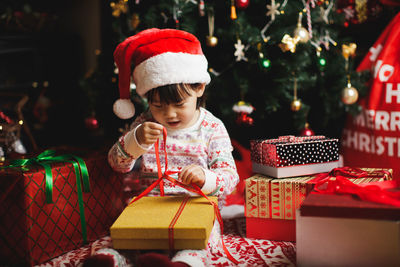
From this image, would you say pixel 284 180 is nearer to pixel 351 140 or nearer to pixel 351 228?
pixel 351 228

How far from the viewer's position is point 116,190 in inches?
49.6

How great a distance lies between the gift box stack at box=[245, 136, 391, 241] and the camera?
110 centimetres

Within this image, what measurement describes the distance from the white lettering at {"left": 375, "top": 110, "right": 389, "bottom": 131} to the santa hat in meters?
0.73

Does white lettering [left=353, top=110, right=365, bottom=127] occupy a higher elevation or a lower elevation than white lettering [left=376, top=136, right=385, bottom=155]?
higher

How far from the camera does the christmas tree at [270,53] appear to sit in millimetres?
1428

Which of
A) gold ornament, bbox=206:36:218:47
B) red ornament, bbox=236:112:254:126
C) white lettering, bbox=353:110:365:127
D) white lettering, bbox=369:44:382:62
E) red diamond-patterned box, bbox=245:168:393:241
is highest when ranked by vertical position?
gold ornament, bbox=206:36:218:47

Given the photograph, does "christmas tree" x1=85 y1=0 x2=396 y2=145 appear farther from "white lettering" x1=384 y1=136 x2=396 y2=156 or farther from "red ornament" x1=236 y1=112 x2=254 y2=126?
"white lettering" x1=384 y1=136 x2=396 y2=156

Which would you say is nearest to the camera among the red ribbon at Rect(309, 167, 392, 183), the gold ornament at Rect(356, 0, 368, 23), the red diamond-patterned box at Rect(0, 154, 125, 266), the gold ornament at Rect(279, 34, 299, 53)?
the red diamond-patterned box at Rect(0, 154, 125, 266)

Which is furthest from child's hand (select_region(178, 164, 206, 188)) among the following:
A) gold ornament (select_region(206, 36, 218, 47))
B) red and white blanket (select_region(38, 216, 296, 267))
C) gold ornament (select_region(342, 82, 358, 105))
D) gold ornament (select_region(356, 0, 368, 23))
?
gold ornament (select_region(356, 0, 368, 23))

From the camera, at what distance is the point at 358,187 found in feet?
3.05

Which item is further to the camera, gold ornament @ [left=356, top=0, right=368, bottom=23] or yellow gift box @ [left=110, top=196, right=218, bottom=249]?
gold ornament @ [left=356, top=0, right=368, bottom=23]

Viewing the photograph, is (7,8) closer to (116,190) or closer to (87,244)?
(116,190)

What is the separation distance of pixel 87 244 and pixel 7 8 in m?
1.44

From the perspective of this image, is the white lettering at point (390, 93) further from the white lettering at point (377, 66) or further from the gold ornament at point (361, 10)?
the gold ornament at point (361, 10)
